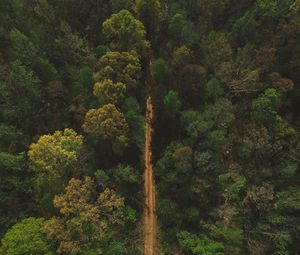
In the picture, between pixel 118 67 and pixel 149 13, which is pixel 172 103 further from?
pixel 149 13

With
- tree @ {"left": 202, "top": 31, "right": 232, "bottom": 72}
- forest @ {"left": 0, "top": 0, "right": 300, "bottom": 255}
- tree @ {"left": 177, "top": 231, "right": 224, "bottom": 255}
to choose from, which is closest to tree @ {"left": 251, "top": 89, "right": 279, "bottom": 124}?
forest @ {"left": 0, "top": 0, "right": 300, "bottom": 255}

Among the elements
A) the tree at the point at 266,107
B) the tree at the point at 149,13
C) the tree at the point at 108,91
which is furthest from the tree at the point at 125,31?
the tree at the point at 266,107

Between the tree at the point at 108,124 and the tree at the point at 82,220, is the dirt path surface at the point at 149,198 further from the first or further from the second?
the tree at the point at 108,124

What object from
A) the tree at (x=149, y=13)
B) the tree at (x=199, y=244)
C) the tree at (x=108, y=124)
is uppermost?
the tree at (x=149, y=13)

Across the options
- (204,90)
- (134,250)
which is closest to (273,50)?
(204,90)

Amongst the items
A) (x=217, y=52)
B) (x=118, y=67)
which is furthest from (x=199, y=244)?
(x=217, y=52)
